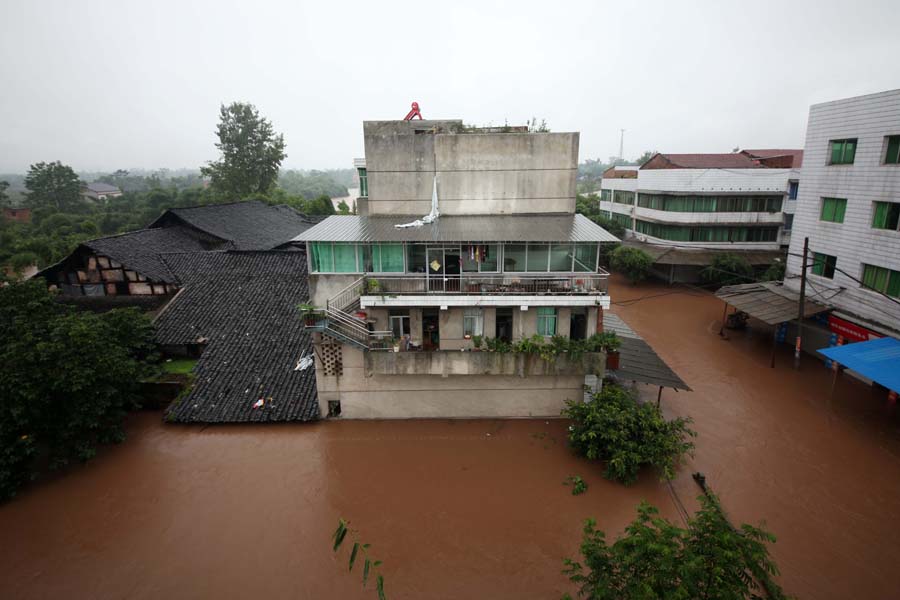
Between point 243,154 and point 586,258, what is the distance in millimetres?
61174

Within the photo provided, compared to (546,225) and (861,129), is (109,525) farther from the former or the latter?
(861,129)

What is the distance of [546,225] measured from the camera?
55.1 ft

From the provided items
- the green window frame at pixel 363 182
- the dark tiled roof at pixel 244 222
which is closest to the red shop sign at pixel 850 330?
the green window frame at pixel 363 182

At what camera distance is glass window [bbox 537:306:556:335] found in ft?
53.7

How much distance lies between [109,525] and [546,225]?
55.0 feet

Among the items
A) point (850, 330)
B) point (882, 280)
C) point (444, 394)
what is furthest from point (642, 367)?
point (882, 280)

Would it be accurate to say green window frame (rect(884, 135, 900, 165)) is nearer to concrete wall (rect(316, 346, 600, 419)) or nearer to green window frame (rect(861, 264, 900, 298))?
green window frame (rect(861, 264, 900, 298))

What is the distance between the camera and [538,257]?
16.3 metres

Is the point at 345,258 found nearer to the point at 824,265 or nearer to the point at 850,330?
the point at 850,330

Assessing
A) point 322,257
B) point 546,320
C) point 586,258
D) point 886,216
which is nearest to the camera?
point 586,258

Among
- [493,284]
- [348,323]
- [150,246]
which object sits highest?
[150,246]

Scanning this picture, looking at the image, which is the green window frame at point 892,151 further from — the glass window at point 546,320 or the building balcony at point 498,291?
the glass window at point 546,320

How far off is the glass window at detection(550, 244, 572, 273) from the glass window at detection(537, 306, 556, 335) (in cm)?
148

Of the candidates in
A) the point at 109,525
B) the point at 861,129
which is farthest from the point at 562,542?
the point at 861,129
